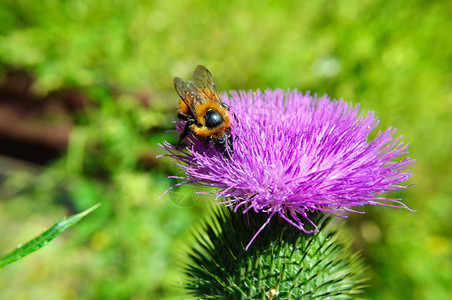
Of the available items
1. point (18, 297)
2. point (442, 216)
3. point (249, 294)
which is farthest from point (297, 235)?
point (442, 216)

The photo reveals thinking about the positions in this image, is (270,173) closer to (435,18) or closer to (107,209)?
(107,209)

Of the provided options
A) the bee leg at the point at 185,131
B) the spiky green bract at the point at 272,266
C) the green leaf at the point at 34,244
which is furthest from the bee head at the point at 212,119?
the green leaf at the point at 34,244

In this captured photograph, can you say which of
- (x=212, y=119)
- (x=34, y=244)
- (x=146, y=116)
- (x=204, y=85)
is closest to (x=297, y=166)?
(x=212, y=119)

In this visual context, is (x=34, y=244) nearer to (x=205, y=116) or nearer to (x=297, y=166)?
(x=205, y=116)

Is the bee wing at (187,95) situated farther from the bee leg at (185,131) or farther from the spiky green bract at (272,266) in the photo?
the spiky green bract at (272,266)

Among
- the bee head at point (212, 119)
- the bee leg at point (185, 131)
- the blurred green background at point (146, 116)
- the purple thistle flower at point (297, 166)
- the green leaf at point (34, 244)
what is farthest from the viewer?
the blurred green background at point (146, 116)

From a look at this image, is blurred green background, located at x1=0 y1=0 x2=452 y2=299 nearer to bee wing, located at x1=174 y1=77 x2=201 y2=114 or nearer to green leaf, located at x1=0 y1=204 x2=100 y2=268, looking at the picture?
bee wing, located at x1=174 y1=77 x2=201 y2=114

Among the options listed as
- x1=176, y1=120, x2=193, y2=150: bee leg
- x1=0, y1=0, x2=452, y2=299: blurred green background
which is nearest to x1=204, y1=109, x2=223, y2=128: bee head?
x1=176, y1=120, x2=193, y2=150: bee leg
